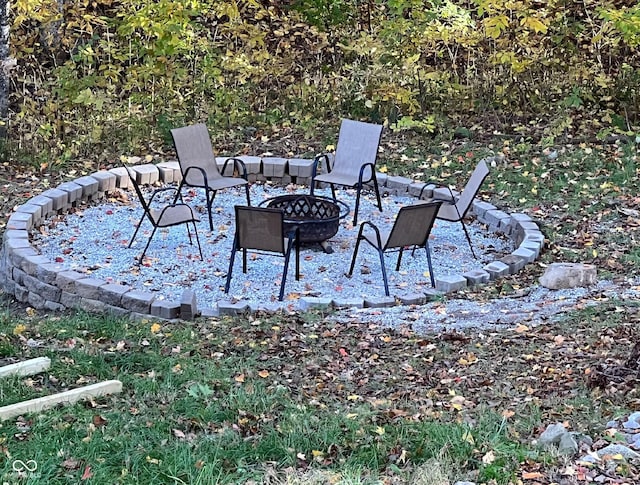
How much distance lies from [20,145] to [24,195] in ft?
3.78

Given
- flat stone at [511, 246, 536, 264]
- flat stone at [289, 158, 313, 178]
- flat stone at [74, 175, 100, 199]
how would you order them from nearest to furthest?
1. flat stone at [511, 246, 536, 264]
2. flat stone at [74, 175, 100, 199]
3. flat stone at [289, 158, 313, 178]

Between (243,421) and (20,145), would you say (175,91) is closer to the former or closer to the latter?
(20,145)

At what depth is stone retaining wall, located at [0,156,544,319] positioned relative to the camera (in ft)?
19.6

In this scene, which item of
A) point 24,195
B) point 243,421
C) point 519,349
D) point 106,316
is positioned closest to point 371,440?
point 243,421

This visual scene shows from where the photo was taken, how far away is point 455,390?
4363 mm

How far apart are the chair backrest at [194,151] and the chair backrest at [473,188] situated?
7.11ft

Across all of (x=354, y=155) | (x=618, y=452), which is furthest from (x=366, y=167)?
(x=618, y=452)

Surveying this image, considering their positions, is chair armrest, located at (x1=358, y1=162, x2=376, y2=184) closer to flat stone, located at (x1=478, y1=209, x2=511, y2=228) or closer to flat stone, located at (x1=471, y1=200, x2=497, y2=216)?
flat stone, located at (x1=471, y1=200, x2=497, y2=216)

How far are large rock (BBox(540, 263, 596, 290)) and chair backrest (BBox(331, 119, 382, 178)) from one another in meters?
2.33

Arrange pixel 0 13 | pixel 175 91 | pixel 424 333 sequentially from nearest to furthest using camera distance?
pixel 424 333, pixel 0 13, pixel 175 91

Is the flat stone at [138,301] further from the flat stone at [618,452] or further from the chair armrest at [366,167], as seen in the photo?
the flat stone at [618,452]

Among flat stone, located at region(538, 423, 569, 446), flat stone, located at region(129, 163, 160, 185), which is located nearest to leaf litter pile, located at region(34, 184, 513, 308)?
flat stone, located at region(129, 163, 160, 185)

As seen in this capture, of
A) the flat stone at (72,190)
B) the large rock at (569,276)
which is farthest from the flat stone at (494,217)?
the flat stone at (72,190)

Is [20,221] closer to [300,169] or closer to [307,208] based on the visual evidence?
[307,208]
